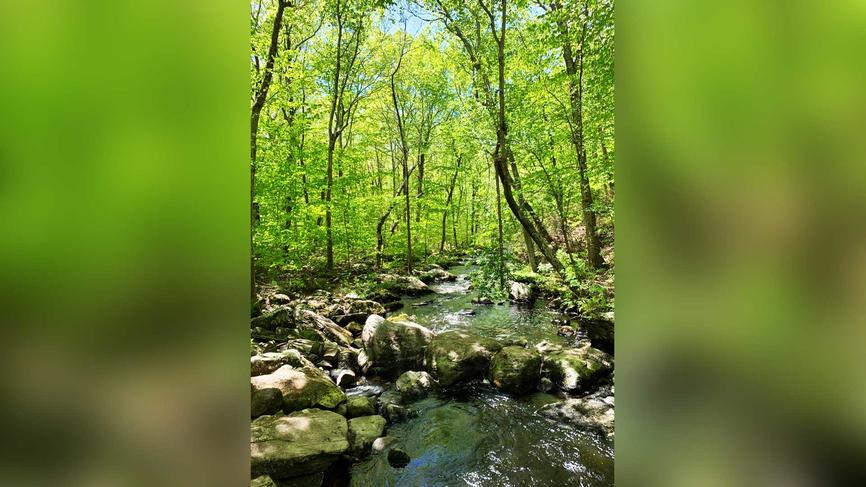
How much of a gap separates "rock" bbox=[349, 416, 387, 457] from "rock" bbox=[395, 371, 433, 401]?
3.07 feet

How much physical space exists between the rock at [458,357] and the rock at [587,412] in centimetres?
139

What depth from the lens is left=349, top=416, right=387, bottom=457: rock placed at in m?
4.13

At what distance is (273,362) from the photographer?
548 cm

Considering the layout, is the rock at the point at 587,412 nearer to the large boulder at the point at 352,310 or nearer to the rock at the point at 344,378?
the rock at the point at 344,378

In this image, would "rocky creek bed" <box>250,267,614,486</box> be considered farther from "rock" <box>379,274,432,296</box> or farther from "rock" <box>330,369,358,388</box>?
"rock" <box>379,274,432,296</box>

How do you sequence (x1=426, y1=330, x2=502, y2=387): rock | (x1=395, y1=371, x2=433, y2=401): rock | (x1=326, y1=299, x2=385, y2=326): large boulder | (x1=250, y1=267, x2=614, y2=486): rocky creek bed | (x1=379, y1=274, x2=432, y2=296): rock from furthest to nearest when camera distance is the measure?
(x1=379, y1=274, x2=432, y2=296): rock
(x1=326, y1=299, x2=385, y2=326): large boulder
(x1=426, y1=330, x2=502, y2=387): rock
(x1=395, y1=371, x2=433, y2=401): rock
(x1=250, y1=267, x2=614, y2=486): rocky creek bed

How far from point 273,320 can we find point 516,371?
16.9ft

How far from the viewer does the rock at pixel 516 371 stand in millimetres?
5844

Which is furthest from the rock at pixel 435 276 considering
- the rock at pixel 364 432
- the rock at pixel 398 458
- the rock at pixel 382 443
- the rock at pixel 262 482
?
the rock at pixel 262 482
